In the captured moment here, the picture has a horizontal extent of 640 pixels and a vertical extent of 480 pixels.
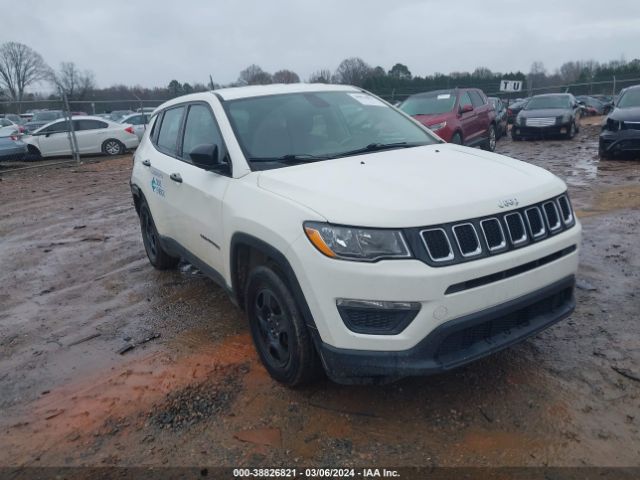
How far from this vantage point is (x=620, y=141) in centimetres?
1074

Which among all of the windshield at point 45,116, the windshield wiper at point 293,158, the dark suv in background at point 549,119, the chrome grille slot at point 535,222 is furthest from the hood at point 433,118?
the windshield at point 45,116

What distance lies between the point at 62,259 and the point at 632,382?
6216 millimetres

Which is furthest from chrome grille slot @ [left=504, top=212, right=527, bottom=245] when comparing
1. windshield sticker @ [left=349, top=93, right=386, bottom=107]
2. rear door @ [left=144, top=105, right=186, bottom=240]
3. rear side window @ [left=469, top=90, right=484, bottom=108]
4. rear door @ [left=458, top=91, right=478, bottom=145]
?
rear side window @ [left=469, top=90, right=484, bottom=108]

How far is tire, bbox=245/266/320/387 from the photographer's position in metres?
2.89

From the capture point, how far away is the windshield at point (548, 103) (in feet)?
53.0

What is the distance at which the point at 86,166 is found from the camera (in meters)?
16.6

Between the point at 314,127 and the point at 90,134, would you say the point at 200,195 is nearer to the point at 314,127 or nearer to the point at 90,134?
the point at 314,127

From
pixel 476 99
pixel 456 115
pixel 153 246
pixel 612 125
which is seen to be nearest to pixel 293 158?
pixel 153 246

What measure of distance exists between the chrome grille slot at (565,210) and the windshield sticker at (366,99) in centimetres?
181

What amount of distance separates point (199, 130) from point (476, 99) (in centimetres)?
1092

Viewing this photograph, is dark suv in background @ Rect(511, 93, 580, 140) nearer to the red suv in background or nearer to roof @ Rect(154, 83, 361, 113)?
the red suv in background

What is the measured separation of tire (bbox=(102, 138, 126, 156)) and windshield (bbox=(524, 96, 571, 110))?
13.9 metres

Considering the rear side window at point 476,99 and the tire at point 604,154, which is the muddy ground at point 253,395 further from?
the rear side window at point 476,99

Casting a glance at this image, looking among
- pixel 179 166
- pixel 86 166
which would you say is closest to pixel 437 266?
pixel 179 166
